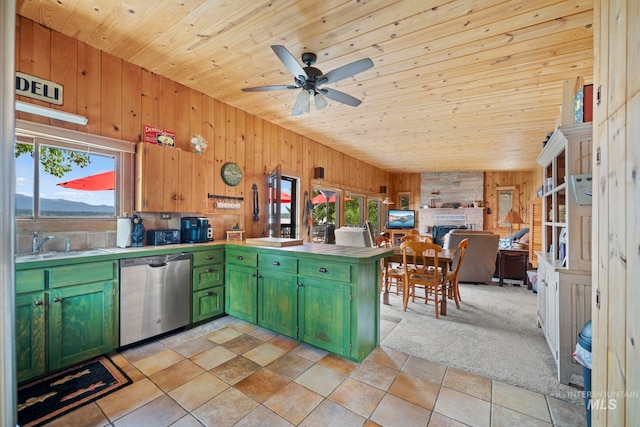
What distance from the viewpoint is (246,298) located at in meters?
3.16

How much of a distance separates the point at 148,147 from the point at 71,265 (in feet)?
4.33

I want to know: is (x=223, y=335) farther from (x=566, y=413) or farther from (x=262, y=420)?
(x=566, y=413)

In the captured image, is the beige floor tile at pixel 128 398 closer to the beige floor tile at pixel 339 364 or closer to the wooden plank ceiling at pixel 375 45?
the beige floor tile at pixel 339 364

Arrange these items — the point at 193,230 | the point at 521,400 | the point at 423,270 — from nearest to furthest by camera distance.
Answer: the point at 521,400, the point at 193,230, the point at 423,270

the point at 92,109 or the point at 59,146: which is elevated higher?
the point at 92,109

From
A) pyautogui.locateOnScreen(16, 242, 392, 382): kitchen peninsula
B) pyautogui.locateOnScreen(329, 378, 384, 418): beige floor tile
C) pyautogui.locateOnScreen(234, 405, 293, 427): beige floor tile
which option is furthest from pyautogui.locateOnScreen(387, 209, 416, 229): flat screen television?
pyautogui.locateOnScreen(234, 405, 293, 427): beige floor tile

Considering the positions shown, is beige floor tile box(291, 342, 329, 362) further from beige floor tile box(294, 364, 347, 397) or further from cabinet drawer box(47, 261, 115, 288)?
cabinet drawer box(47, 261, 115, 288)

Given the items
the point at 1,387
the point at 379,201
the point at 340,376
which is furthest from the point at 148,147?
the point at 379,201

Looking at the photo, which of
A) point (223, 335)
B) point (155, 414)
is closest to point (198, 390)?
point (155, 414)

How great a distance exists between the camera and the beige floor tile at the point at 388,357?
2.40m

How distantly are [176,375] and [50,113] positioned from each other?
2.47 meters

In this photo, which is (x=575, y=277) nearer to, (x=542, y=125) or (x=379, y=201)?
(x=542, y=125)

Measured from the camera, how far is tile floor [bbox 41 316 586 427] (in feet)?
5.74

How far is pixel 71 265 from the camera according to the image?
2234 millimetres
